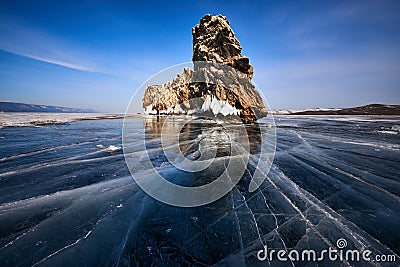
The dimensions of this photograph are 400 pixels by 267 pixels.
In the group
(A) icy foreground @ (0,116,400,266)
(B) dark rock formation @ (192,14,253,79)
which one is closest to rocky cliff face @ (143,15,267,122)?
(B) dark rock formation @ (192,14,253,79)

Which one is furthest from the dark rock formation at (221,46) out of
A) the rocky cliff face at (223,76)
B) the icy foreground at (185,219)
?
the icy foreground at (185,219)

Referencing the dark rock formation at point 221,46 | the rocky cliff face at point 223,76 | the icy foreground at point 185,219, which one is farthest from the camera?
the dark rock formation at point 221,46

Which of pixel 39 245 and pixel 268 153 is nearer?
pixel 39 245

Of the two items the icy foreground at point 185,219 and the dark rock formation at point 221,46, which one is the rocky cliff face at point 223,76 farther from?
the icy foreground at point 185,219

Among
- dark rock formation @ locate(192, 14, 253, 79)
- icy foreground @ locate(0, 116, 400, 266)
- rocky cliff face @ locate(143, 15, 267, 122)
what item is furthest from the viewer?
dark rock formation @ locate(192, 14, 253, 79)

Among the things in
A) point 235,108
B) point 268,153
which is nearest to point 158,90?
point 235,108

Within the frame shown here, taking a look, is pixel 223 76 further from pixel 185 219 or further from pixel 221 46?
pixel 185 219

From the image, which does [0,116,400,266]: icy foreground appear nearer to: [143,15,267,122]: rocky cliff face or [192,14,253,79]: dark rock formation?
[143,15,267,122]: rocky cliff face

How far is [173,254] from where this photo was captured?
238cm

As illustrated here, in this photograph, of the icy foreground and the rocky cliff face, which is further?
the rocky cliff face

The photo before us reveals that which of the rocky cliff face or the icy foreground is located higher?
the rocky cliff face

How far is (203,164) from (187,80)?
1933 inches

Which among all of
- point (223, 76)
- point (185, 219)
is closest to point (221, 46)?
point (223, 76)

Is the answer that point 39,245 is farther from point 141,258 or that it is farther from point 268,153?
point 268,153
